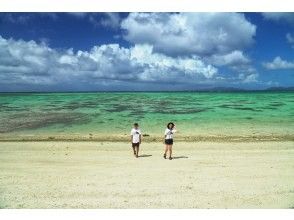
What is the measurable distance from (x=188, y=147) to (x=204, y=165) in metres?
4.41

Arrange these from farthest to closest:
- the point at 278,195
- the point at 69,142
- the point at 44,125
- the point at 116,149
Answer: the point at 44,125 → the point at 69,142 → the point at 116,149 → the point at 278,195

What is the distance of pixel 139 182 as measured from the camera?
12164mm

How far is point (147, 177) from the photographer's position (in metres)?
12.8

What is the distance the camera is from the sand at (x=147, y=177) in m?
10.5

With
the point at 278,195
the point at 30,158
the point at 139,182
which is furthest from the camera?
the point at 30,158

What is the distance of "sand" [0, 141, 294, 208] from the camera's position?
10547 mm

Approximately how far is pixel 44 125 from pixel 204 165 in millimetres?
18574
